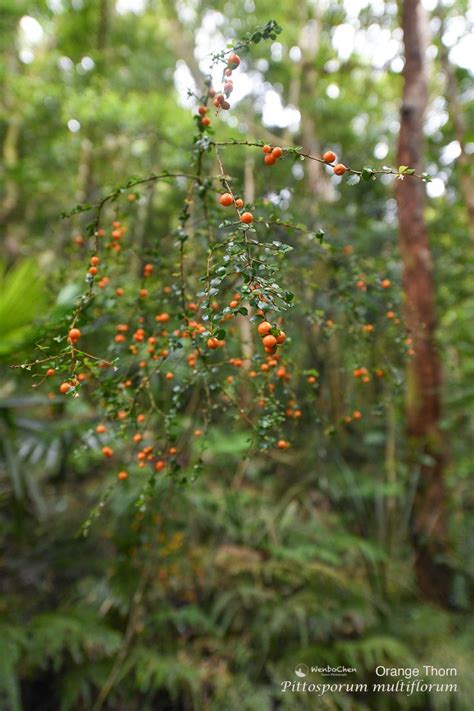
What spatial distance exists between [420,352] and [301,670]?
1.67 m

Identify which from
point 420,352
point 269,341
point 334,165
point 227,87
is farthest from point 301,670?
point 227,87

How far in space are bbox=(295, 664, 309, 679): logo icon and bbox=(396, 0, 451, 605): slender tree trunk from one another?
2.85 feet

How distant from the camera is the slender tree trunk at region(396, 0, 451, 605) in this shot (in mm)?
2508

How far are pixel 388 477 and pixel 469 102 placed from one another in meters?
3.36

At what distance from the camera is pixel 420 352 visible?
261 cm

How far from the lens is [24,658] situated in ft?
6.32

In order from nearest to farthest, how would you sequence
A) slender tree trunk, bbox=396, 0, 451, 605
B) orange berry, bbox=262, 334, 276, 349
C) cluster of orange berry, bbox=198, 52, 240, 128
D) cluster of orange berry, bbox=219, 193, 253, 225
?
orange berry, bbox=262, 334, 276, 349 < cluster of orange berry, bbox=219, 193, 253, 225 < cluster of orange berry, bbox=198, 52, 240, 128 < slender tree trunk, bbox=396, 0, 451, 605

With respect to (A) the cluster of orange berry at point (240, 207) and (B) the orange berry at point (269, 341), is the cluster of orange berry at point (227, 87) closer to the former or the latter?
(A) the cluster of orange berry at point (240, 207)

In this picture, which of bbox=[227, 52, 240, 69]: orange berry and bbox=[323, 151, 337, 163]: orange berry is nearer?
bbox=[323, 151, 337, 163]: orange berry

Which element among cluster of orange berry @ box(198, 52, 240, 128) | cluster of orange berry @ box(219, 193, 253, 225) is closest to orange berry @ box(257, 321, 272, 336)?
cluster of orange berry @ box(219, 193, 253, 225)

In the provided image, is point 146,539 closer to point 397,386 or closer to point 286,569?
point 286,569

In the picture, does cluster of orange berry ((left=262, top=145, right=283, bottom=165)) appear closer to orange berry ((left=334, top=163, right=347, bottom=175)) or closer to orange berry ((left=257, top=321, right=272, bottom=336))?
orange berry ((left=334, top=163, right=347, bottom=175))

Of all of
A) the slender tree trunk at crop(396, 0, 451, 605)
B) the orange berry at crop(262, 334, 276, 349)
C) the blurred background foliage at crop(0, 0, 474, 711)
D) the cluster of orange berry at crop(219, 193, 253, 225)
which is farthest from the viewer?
the slender tree trunk at crop(396, 0, 451, 605)

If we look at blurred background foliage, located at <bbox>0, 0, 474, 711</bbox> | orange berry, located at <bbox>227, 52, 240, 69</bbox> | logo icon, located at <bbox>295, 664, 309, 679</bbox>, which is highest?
orange berry, located at <bbox>227, 52, 240, 69</bbox>
